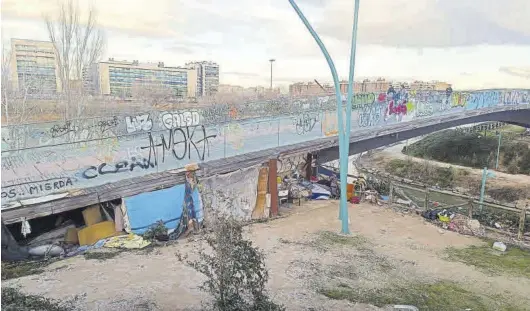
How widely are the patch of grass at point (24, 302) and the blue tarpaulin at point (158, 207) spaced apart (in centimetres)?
417

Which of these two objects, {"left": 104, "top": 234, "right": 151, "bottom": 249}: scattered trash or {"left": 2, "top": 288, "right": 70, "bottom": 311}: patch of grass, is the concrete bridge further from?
{"left": 2, "top": 288, "right": 70, "bottom": 311}: patch of grass

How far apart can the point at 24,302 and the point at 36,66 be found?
24649 millimetres

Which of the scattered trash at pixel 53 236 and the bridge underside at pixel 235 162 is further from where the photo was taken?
the scattered trash at pixel 53 236

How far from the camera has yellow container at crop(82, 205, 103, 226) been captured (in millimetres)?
12339

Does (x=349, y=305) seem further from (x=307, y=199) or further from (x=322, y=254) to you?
(x=307, y=199)

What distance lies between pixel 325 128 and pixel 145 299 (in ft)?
42.9

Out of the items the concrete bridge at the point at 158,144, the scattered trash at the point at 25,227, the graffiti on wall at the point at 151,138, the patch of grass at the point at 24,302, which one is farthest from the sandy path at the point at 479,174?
the patch of grass at the point at 24,302

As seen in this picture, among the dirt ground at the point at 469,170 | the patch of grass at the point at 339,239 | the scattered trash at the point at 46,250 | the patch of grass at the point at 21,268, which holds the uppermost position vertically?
the scattered trash at the point at 46,250

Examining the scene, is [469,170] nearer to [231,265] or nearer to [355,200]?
[355,200]

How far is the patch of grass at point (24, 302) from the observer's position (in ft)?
25.3

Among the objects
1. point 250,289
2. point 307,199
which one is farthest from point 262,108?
point 250,289

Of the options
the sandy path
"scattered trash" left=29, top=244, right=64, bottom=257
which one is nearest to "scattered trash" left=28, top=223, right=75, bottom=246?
"scattered trash" left=29, top=244, right=64, bottom=257

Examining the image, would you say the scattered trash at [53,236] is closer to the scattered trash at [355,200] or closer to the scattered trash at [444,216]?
the scattered trash at [355,200]

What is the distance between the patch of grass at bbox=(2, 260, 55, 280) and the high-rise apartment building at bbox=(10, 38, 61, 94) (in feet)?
60.3
